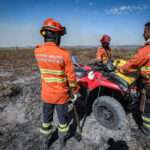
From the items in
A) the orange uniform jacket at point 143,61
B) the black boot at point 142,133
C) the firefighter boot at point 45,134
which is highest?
the orange uniform jacket at point 143,61

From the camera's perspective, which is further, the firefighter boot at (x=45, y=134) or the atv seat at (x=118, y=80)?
the atv seat at (x=118, y=80)

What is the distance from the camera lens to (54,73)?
2.26 metres

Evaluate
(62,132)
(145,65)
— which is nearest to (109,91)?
(145,65)

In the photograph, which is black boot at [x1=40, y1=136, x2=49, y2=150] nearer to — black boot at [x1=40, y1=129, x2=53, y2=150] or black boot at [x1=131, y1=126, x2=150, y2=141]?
black boot at [x1=40, y1=129, x2=53, y2=150]

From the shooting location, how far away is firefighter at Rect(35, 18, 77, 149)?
2.13 m

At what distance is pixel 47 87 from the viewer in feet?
7.81

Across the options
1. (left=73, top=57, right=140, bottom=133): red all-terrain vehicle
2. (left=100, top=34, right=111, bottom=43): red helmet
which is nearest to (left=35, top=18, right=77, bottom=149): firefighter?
(left=73, top=57, right=140, bottom=133): red all-terrain vehicle

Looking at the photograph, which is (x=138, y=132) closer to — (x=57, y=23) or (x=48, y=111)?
(x=48, y=111)

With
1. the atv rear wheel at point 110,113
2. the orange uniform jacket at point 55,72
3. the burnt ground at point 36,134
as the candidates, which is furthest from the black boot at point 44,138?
the atv rear wheel at point 110,113

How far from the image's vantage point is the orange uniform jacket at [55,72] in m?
2.14

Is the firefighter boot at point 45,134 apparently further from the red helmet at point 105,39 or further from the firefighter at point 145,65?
the red helmet at point 105,39

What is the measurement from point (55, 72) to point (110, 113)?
1.68 metres

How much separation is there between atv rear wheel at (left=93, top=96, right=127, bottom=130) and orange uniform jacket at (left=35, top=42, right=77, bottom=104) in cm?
107

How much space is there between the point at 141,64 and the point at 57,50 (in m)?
1.45
